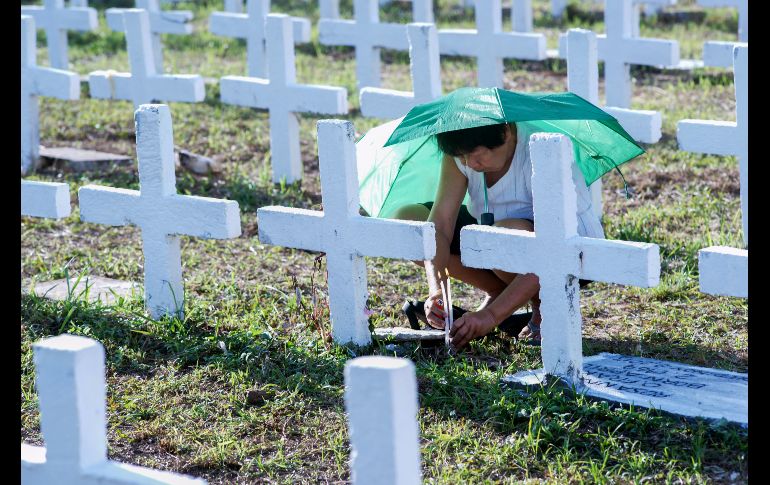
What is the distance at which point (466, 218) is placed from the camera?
4191 mm

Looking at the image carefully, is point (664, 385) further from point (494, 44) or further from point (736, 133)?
point (494, 44)

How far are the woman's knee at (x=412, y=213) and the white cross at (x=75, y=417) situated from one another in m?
2.11

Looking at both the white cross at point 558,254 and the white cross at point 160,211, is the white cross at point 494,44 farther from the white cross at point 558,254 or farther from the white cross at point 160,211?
the white cross at point 558,254

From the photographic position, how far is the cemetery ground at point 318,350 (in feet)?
10.3

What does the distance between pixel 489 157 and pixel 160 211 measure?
122cm

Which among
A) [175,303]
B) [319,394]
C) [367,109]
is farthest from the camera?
[367,109]

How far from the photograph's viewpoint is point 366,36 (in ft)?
24.9

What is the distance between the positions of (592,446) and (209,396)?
48.0 inches

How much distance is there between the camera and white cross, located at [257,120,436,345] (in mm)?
3699

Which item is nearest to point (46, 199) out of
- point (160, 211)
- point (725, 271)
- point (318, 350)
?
point (160, 211)

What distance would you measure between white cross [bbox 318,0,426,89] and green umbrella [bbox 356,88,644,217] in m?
3.43

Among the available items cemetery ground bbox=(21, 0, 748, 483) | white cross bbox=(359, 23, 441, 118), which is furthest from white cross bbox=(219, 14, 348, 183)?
white cross bbox=(359, 23, 441, 118)
